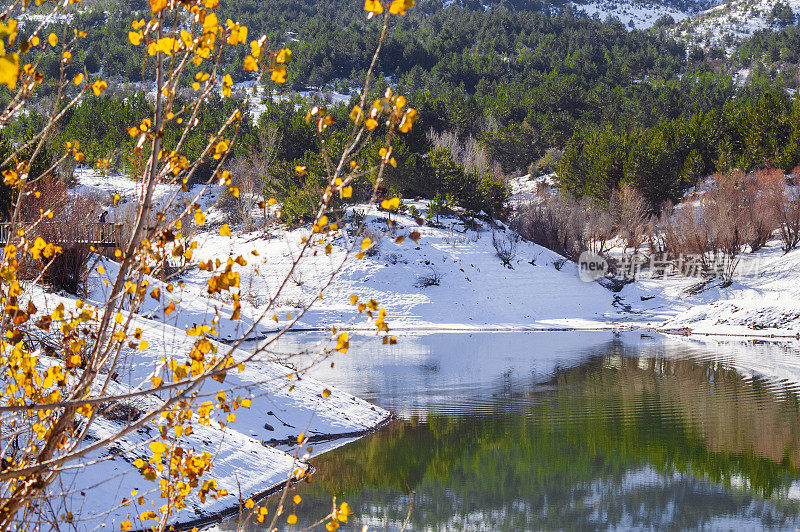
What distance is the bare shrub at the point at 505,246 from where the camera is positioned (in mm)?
35812

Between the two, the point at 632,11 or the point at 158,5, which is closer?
the point at 158,5

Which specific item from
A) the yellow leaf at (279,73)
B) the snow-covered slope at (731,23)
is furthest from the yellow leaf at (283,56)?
the snow-covered slope at (731,23)

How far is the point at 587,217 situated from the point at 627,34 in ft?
162

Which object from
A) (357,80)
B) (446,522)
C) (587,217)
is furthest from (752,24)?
(446,522)

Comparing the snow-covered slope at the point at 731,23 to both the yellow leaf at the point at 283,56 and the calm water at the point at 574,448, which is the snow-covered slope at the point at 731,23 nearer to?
the calm water at the point at 574,448

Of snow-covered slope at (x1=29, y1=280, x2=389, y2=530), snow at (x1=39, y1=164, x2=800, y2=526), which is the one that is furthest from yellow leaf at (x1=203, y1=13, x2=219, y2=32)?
snow at (x1=39, y1=164, x2=800, y2=526)

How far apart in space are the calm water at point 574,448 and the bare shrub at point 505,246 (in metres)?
16.2

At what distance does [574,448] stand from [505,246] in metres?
25.7

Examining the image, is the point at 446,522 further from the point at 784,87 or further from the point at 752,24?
the point at 752,24

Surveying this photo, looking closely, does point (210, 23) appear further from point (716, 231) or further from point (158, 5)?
point (716, 231)

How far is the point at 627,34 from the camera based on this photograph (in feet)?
267

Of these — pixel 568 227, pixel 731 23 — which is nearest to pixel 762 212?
pixel 568 227

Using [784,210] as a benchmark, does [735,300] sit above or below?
below

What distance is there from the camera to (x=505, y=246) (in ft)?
120
